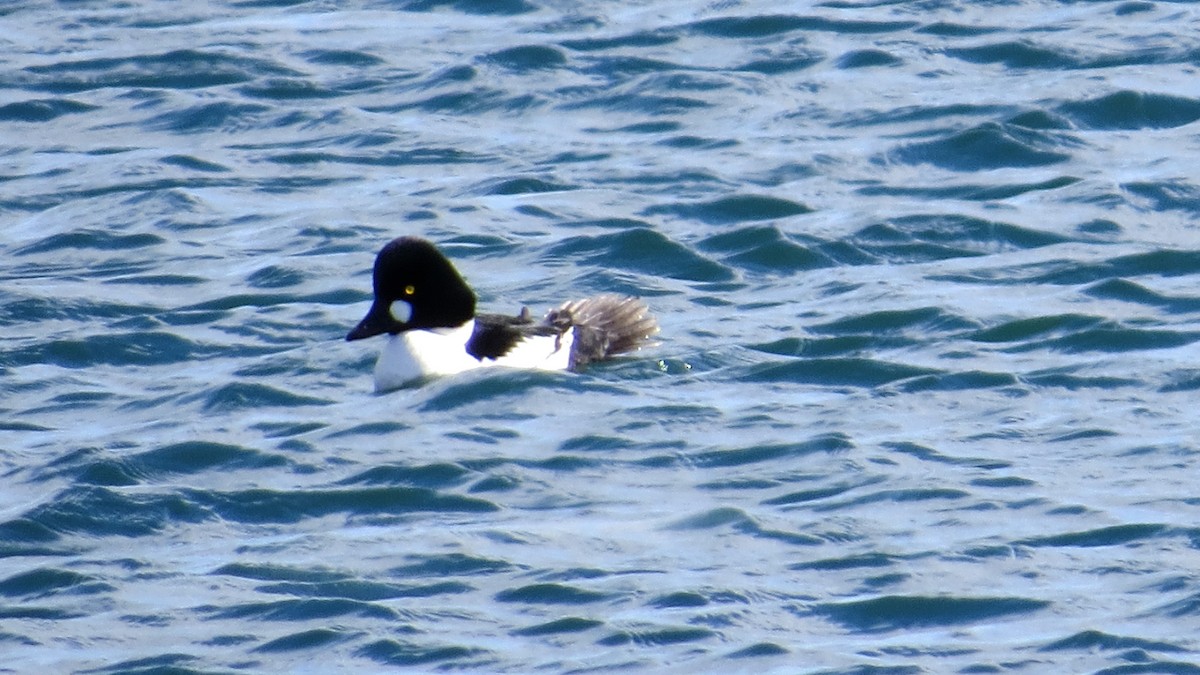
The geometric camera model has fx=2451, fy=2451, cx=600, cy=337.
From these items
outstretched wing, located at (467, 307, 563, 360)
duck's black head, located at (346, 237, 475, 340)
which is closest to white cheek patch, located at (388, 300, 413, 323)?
duck's black head, located at (346, 237, 475, 340)

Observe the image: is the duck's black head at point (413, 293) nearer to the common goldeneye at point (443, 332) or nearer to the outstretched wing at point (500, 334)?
the common goldeneye at point (443, 332)

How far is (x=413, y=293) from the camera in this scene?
11484mm

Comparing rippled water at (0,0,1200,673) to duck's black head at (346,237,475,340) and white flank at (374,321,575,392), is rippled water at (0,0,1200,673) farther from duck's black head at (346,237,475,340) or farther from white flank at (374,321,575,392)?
duck's black head at (346,237,475,340)

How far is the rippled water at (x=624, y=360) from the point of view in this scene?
325 inches

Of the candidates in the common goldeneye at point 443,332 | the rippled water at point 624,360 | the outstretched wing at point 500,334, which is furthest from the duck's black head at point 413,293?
the rippled water at point 624,360

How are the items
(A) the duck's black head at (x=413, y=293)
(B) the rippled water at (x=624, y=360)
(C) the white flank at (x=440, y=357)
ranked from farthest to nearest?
1. (A) the duck's black head at (x=413, y=293)
2. (C) the white flank at (x=440, y=357)
3. (B) the rippled water at (x=624, y=360)

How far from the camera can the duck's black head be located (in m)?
11.4

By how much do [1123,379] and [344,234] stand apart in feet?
16.7

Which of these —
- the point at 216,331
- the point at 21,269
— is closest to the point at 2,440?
the point at 216,331

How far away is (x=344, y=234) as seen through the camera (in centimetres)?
1422

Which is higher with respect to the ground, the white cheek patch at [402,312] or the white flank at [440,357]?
the white cheek patch at [402,312]

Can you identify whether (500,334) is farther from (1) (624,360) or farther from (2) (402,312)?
(1) (624,360)

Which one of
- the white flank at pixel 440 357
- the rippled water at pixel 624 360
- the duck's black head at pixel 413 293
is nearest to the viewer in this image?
the rippled water at pixel 624 360

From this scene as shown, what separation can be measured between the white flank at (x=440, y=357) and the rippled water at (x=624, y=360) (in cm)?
9
